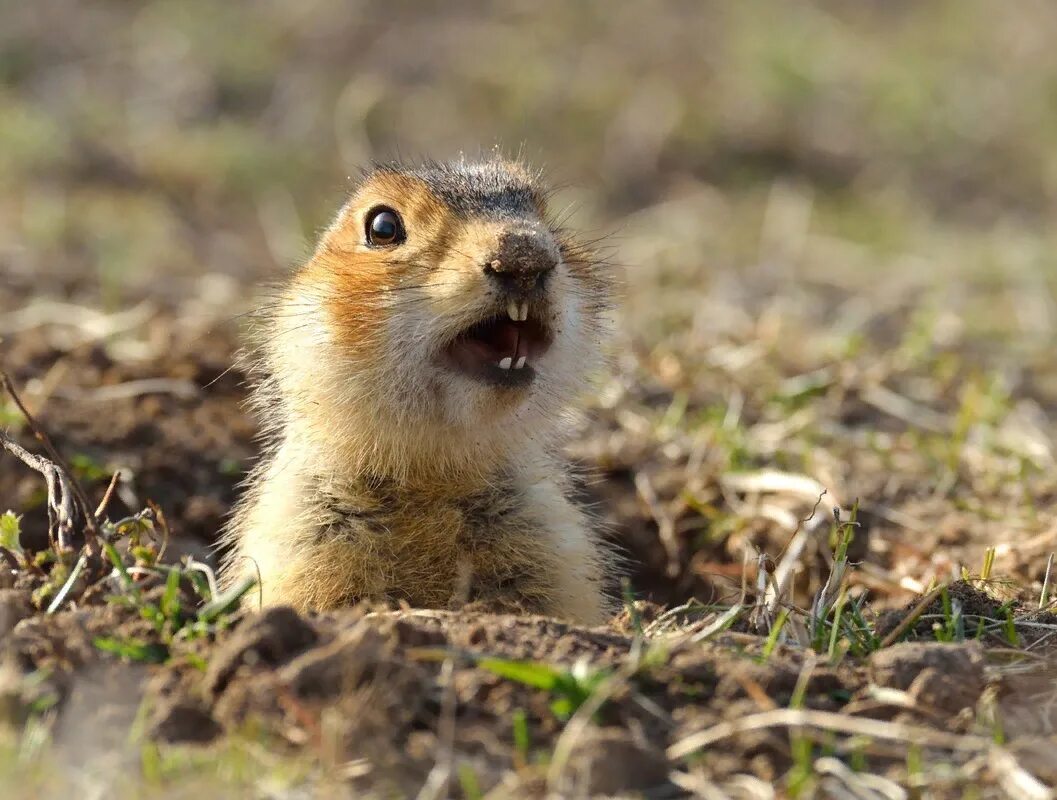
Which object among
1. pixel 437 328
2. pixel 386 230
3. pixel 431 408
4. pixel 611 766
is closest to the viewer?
pixel 611 766

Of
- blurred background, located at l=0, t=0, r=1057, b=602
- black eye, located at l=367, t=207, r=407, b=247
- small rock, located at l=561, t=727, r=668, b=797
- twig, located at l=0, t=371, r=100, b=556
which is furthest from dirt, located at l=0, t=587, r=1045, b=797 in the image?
blurred background, located at l=0, t=0, r=1057, b=602

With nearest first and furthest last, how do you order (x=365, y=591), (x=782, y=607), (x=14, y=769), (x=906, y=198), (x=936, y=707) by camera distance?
(x=14, y=769) → (x=936, y=707) → (x=782, y=607) → (x=365, y=591) → (x=906, y=198)

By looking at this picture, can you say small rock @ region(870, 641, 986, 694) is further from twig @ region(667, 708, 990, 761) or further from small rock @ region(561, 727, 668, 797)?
small rock @ region(561, 727, 668, 797)

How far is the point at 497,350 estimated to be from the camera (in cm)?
375

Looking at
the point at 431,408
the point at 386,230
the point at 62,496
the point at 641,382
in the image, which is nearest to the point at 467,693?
the point at 431,408

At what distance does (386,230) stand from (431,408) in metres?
0.66

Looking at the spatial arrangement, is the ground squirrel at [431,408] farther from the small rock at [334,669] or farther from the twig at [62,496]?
the small rock at [334,669]

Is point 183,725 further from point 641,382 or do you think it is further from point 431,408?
point 641,382

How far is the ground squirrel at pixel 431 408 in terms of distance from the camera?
3.72m

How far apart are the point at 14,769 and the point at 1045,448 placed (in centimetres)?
457

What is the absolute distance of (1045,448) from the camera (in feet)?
19.0

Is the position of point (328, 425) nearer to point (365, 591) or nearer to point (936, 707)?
point (365, 591)

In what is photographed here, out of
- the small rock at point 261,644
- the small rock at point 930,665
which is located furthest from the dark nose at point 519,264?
the small rock at point 930,665

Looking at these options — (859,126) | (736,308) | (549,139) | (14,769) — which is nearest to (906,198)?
(859,126)
